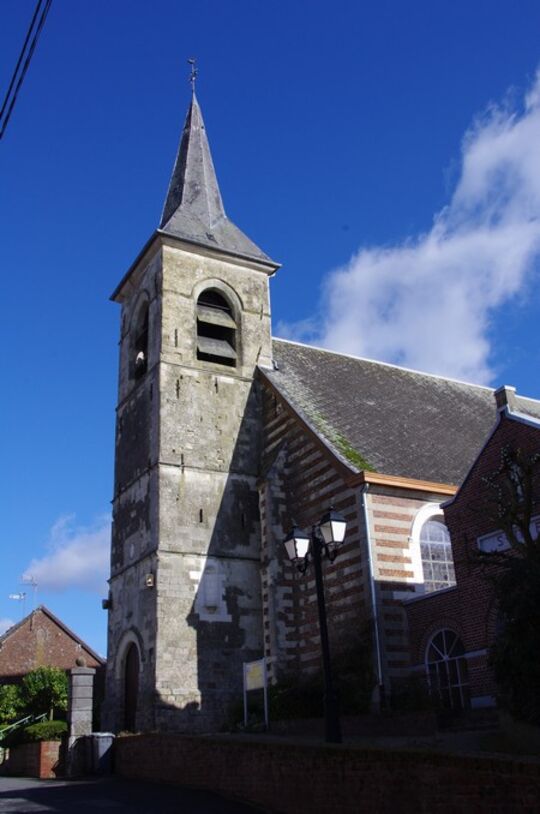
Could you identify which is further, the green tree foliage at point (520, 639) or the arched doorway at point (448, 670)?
the arched doorway at point (448, 670)

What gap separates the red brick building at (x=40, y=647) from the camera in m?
38.6

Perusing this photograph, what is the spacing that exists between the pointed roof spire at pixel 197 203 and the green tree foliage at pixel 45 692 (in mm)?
15308

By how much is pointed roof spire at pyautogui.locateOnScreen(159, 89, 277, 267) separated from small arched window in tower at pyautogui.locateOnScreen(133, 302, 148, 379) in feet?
9.49

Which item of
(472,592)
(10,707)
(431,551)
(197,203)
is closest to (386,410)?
(431,551)

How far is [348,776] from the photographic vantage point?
32.0 feet

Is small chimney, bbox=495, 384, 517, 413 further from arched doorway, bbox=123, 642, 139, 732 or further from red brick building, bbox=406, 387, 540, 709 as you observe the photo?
arched doorway, bbox=123, 642, 139, 732

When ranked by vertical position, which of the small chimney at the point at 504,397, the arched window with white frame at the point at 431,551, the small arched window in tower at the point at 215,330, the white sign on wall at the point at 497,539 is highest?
the small arched window in tower at the point at 215,330

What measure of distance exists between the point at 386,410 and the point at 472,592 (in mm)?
9363

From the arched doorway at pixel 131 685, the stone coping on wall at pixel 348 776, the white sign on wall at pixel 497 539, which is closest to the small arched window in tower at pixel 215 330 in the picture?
the arched doorway at pixel 131 685

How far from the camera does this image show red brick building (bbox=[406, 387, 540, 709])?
16.0 meters

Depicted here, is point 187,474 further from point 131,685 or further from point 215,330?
point 131,685

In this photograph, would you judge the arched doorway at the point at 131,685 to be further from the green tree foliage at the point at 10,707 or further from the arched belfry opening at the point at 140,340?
the arched belfry opening at the point at 140,340

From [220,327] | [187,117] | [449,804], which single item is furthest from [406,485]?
[187,117]

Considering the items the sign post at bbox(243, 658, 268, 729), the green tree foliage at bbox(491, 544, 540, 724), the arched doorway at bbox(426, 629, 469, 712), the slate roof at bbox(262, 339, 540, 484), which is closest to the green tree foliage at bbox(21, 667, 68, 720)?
the sign post at bbox(243, 658, 268, 729)
